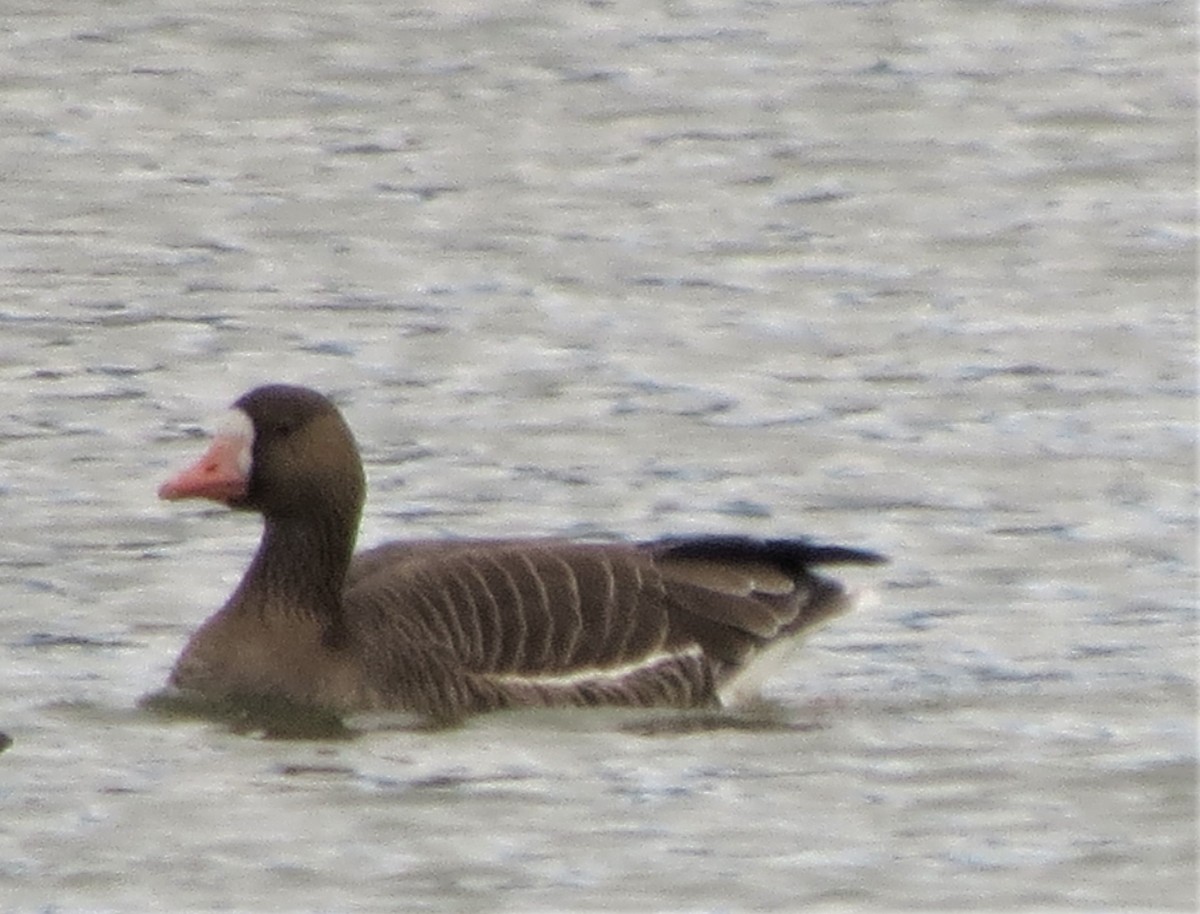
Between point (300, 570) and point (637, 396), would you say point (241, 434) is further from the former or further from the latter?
point (637, 396)

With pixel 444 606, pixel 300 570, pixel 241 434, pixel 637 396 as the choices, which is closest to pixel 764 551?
pixel 444 606

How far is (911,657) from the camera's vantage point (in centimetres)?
1436

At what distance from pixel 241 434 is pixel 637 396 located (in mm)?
4011

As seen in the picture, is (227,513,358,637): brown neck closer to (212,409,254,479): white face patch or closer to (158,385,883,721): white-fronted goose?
(158,385,883,721): white-fronted goose

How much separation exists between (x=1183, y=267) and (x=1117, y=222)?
102 cm

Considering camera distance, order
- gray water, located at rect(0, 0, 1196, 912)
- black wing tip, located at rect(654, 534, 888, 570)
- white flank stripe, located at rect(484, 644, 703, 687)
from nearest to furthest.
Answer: gray water, located at rect(0, 0, 1196, 912) < black wing tip, located at rect(654, 534, 888, 570) < white flank stripe, located at rect(484, 644, 703, 687)

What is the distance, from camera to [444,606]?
13.9 metres

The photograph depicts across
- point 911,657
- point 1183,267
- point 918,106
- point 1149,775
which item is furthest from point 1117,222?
point 1149,775

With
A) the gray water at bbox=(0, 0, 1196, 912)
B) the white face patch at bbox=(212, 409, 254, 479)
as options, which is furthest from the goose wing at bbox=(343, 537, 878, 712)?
the white face patch at bbox=(212, 409, 254, 479)

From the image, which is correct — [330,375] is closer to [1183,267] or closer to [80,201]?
[80,201]

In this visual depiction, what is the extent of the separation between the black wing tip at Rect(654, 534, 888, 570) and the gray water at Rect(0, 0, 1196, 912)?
0.48m

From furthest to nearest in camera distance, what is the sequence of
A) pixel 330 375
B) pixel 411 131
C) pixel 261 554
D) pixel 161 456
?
pixel 411 131 < pixel 330 375 < pixel 161 456 < pixel 261 554

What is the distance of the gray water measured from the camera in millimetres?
12156

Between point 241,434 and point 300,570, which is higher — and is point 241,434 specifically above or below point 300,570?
above
